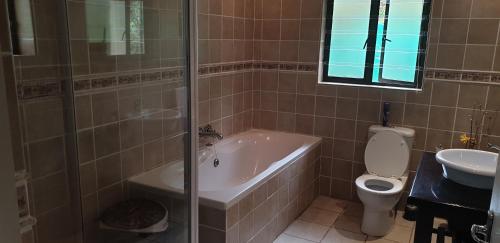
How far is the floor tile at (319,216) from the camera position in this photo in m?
3.19

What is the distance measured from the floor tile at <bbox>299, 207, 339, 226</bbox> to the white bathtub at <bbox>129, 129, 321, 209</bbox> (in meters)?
0.51

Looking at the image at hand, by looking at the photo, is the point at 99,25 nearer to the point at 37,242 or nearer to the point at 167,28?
the point at 167,28

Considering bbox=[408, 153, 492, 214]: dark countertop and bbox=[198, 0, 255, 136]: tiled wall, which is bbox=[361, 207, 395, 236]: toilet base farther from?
bbox=[198, 0, 255, 136]: tiled wall

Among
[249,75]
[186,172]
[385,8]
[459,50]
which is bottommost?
[186,172]

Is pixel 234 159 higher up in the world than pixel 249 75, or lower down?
lower down

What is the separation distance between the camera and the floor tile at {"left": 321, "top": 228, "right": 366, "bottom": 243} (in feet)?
9.46

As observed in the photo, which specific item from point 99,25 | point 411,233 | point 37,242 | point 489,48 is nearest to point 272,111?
point 411,233

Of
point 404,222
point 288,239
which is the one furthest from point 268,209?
point 404,222

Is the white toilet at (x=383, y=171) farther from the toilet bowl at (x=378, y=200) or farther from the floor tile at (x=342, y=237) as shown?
the floor tile at (x=342, y=237)

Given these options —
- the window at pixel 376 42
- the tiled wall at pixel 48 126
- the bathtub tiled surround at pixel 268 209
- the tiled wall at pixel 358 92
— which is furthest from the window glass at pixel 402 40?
the tiled wall at pixel 48 126

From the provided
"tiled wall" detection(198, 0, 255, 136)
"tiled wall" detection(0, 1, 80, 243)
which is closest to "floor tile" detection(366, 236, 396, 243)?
"tiled wall" detection(198, 0, 255, 136)

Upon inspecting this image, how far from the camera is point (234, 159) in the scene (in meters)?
3.45

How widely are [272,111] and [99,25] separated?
2.23 metres

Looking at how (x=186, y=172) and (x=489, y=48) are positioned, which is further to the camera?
(x=489, y=48)
